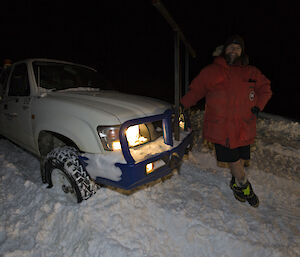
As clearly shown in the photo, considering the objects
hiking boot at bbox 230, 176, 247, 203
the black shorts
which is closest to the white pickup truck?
the black shorts

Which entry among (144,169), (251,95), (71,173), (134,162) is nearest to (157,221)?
(144,169)

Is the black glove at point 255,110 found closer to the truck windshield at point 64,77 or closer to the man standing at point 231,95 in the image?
the man standing at point 231,95

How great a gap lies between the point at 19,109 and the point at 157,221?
268 cm

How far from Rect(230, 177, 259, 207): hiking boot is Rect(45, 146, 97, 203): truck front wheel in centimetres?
185

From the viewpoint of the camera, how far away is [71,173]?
7.88 ft

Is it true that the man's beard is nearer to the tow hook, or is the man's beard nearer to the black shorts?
the black shorts

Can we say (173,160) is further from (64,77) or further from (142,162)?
(64,77)

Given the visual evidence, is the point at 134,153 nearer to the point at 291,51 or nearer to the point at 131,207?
the point at 131,207

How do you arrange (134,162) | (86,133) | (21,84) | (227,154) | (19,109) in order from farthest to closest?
1. (19,109)
2. (21,84)
3. (227,154)
4. (86,133)
5. (134,162)

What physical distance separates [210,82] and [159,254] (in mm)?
1900

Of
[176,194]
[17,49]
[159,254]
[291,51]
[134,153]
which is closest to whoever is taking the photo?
[159,254]

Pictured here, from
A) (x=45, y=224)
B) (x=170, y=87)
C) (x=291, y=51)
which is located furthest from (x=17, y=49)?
(x=45, y=224)

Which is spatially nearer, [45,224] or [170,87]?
[45,224]

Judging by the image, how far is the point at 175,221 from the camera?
7.80 ft
